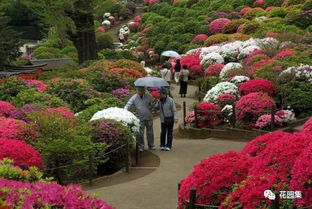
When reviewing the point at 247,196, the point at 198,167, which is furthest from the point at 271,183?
the point at 198,167

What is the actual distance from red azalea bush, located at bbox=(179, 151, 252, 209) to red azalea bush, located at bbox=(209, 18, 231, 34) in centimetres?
3434

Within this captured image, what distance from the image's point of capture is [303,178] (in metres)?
6.92

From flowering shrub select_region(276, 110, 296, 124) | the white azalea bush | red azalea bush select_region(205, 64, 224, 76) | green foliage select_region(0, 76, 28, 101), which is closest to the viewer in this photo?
flowering shrub select_region(276, 110, 296, 124)

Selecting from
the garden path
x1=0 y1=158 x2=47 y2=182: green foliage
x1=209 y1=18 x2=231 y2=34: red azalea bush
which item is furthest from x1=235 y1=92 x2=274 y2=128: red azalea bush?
x1=209 y1=18 x2=231 y2=34: red azalea bush

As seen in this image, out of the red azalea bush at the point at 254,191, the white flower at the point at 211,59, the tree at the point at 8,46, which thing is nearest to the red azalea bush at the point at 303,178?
the red azalea bush at the point at 254,191

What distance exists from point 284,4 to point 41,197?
38.2 m

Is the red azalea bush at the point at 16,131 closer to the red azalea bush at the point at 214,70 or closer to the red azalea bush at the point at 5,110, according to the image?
the red azalea bush at the point at 5,110

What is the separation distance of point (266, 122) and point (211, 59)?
1392cm

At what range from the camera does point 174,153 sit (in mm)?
14453

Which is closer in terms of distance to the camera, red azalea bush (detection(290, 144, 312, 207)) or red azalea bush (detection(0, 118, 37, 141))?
red azalea bush (detection(290, 144, 312, 207))

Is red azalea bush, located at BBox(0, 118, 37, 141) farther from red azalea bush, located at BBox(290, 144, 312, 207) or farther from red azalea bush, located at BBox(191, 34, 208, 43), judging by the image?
red azalea bush, located at BBox(191, 34, 208, 43)

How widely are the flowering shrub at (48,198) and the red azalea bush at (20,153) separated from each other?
454cm

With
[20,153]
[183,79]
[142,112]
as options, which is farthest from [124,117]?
[183,79]

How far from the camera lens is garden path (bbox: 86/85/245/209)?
1033cm
